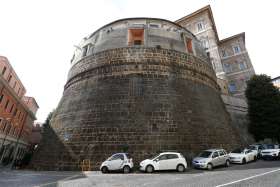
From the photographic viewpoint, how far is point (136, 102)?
1256cm

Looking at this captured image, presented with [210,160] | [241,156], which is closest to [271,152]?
[241,156]

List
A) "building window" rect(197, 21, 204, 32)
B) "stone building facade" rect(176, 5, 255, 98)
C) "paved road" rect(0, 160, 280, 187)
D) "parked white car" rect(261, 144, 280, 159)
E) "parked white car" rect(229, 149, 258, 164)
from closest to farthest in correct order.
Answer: "paved road" rect(0, 160, 280, 187) → "parked white car" rect(229, 149, 258, 164) → "parked white car" rect(261, 144, 280, 159) → "stone building facade" rect(176, 5, 255, 98) → "building window" rect(197, 21, 204, 32)

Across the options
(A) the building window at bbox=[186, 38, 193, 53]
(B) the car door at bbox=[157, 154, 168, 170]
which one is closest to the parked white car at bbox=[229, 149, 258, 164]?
(B) the car door at bbox=[157, 154, 168, 170]

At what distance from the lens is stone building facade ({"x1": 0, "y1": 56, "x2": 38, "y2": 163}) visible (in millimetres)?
22062

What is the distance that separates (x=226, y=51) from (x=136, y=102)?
103 ft

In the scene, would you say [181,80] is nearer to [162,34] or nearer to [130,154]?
[162,34]

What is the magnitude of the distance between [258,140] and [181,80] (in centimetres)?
1336

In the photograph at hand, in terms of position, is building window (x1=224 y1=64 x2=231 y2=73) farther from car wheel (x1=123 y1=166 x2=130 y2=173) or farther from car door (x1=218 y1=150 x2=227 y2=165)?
car wheel (x1=123 y1=166 x2=130 y2=173)

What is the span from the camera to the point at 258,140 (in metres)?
19.8

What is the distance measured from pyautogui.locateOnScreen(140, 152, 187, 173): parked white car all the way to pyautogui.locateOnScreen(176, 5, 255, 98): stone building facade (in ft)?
79.7

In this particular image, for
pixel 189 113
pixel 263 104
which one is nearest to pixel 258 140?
pixel 263 104

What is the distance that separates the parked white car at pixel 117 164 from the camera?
9531mm

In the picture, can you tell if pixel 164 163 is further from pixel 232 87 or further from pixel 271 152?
pixel 232 87

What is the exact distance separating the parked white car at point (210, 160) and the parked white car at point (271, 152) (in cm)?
551
